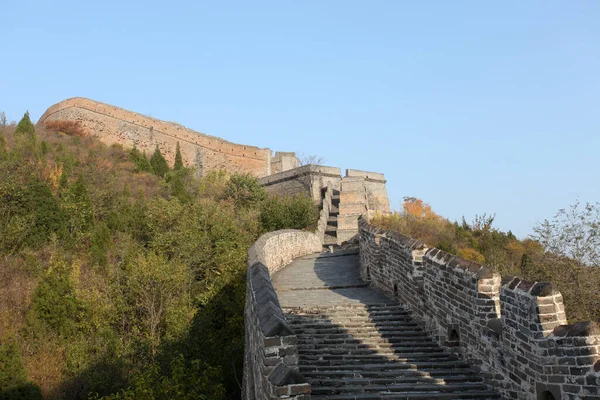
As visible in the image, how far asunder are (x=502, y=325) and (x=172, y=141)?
38.2 m

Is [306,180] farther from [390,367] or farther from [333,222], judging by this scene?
[390,367]

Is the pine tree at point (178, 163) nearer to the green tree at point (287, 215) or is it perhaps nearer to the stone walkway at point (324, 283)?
the green tree at point (287, 215)

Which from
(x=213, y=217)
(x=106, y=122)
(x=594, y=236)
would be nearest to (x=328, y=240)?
(x=213, y=217)

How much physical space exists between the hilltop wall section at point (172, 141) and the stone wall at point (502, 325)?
3143cm

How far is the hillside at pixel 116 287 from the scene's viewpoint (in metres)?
14.1

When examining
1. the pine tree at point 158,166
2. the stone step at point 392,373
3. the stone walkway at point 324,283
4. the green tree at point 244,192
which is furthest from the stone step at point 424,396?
the pine tree at point 158,166

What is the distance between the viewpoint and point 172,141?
4181 centimetres

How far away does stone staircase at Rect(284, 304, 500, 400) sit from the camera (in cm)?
675

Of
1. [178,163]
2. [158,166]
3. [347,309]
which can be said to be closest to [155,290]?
[347,309]

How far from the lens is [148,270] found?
17.5 m

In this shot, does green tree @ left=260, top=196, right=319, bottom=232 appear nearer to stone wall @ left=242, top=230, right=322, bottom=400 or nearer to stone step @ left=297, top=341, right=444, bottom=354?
stone wall @ left=242, top=230, right=322, bottom=400

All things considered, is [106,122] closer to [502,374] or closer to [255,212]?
[255,212]

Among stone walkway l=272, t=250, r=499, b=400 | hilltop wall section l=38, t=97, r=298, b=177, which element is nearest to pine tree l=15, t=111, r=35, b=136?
hilltop wall section l=38, t=97, r=298, b=177

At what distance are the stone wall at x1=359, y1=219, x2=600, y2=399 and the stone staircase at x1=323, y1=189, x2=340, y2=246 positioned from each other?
47.1 feet
